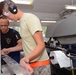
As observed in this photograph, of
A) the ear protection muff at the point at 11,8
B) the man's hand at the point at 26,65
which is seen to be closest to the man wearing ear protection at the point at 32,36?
the ear protection muff at the point at 11,8

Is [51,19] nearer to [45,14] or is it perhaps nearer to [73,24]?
[45,14]

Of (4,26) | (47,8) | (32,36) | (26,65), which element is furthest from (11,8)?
(47,8)

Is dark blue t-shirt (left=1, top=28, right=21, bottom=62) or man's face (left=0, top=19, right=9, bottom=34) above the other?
man's face (left=0, top=19, right=9, bottom=34)

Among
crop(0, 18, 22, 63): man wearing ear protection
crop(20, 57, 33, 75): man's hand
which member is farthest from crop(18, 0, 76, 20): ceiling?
crop(20, 57, 33, 75): man's hand

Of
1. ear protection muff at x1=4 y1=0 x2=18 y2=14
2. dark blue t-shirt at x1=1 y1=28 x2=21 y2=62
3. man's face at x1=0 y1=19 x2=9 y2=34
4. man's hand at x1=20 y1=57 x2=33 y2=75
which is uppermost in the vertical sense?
ear protection muff at x1=4 y1=0 x2=18 y2=14

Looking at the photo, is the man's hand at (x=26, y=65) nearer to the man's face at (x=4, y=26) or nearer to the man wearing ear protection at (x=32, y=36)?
the man wearing ear protection at (x=32, y=36)

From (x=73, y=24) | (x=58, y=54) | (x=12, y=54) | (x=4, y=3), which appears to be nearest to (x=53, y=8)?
(x=73, y=24)

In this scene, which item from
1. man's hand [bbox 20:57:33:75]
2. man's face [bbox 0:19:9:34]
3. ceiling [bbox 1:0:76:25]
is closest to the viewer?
man's hand [bbox 20:57:33:75]

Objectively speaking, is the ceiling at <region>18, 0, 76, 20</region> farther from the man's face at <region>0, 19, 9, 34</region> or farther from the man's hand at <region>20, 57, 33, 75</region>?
the man's hand at <region>20, 57, 33, 75</region>

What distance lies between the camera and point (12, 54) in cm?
199

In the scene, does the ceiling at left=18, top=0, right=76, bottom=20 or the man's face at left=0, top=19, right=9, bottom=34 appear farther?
the ceiling at left=18, top=0, right=76, bottom=20

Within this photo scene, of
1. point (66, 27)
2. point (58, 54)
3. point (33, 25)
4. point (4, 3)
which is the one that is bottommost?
point (58, 54)

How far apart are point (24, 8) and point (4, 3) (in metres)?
6.24

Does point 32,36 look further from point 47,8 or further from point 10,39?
point 47,8
